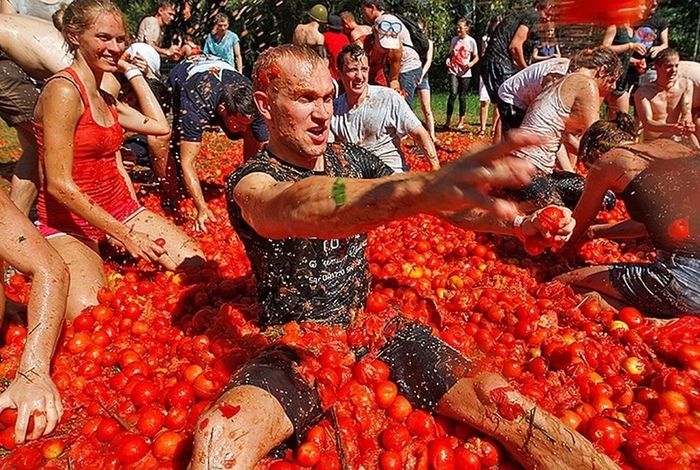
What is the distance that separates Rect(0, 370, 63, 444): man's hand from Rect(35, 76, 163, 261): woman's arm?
127 centimetres

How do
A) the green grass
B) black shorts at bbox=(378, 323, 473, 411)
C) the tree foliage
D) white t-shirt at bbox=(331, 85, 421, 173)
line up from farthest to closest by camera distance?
the green grass, white t-shirt at bbox=(331, 85, 421, 173), the tree foliage, black shorts at bbox=(378, 323, 473, 411)

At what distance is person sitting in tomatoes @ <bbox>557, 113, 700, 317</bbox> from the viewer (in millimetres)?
3645

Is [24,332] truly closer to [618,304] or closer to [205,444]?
[205,444]

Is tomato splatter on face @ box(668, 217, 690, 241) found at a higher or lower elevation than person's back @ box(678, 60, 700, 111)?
higher

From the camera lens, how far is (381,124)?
5.61 meters

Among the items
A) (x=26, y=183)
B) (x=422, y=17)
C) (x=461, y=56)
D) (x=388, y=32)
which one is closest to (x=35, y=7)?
(x=26, y=183)

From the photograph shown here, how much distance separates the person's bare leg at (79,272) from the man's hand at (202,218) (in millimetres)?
1508

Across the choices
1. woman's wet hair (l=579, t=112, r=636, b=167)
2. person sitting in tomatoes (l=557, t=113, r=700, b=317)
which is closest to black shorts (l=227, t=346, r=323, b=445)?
person sitting in tomatoes (l=557, t=113, r=700, b=317)

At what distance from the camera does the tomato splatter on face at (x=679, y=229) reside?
365cm

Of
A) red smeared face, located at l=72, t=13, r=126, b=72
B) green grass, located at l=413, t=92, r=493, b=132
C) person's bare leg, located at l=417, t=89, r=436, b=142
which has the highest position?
red smeared face, located at l=72, t=13, r=126, b=72

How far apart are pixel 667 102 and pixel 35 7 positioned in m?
8.12

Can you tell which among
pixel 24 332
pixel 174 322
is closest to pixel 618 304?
pixel 174 322

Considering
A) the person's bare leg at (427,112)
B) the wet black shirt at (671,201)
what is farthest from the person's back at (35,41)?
the person's bare leg at (427,112)

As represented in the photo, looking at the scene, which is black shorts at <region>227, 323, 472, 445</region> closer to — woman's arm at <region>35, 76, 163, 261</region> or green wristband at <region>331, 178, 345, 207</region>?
green wristband at <region>331, 178, 345, 207</region>
